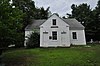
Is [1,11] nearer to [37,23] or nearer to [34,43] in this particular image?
[34,43]

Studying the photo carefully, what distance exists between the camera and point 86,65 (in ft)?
54.9

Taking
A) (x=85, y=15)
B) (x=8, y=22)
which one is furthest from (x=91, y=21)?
(x=8, y=22)

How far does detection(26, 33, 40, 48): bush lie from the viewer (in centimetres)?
3278

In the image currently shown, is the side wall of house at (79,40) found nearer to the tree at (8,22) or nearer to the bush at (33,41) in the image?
the bush at (33,41)

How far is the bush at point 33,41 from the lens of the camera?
3278 centimetres

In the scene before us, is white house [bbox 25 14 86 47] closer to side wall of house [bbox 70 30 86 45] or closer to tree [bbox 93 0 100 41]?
side wall of house [bbox 70 30 86 45]

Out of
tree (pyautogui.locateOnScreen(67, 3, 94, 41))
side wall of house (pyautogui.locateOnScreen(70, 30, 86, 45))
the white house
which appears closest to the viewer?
the white house

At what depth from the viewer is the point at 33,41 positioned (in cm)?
3284

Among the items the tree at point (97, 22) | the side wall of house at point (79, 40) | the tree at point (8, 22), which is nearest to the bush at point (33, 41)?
the side wall of house at point (79, 40)

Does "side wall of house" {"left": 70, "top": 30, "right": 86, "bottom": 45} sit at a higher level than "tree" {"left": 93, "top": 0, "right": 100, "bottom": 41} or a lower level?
lower

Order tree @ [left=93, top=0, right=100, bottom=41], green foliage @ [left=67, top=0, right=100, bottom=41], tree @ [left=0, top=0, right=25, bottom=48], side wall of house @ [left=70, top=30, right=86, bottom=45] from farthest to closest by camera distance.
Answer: green foliage @ [left=67, top=0, right=100, bottom=41]
tree @ [left=93, top=0, right=100, bottom=41]
side wall of house @ [left=70, top=30, right=86, bottom=45]
tree @ [left=0, top=0, right=25, bottom=48]

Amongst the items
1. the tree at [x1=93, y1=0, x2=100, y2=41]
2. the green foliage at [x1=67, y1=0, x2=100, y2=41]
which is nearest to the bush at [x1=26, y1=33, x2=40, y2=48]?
the green foliage at [x1=67, y1=0, x2=100, y2=41]

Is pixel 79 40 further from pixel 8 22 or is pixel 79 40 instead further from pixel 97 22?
pixel 8 22

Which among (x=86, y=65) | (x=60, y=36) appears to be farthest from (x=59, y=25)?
(x=86, y=65)
